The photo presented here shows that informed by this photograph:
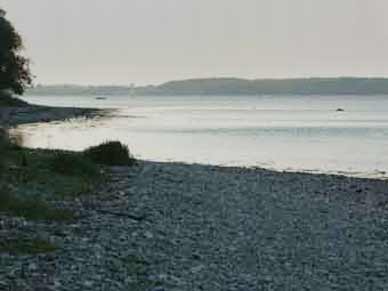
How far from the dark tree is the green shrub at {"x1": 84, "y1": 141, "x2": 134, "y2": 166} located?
168ft

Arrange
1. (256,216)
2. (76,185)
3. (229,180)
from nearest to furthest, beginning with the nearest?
(256,216)
(76,185)
(229,180)

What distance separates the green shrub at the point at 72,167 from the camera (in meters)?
24.7

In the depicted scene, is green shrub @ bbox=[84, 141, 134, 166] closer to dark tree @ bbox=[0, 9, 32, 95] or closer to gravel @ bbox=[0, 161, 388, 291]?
gravel @ bbox=[0, 161, 388, 291]

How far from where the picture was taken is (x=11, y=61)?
8212 centimetres

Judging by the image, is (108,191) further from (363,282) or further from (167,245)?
(363,282)

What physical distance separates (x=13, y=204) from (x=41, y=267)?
4.89 metres

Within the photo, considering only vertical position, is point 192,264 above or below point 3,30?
below

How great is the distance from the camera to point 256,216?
19891mm

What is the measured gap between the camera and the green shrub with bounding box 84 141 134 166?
30.9 meters

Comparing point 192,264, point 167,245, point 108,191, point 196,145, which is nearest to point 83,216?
point 167,245

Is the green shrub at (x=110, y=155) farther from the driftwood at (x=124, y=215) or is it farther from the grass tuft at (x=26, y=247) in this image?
the grass tuft at (x=26, y=247)

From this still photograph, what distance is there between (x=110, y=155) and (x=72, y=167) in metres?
6.02

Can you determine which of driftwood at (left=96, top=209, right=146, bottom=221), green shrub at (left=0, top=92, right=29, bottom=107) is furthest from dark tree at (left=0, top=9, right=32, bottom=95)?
driftwood at (left=96, top=209, right=146, bottom=221)

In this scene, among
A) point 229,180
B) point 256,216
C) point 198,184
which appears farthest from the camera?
point 229,180
